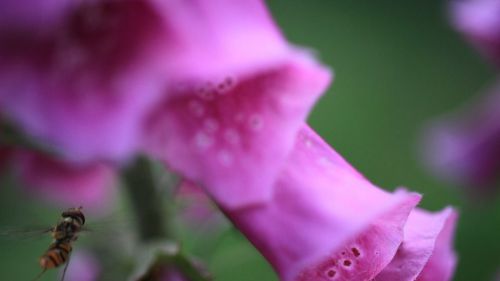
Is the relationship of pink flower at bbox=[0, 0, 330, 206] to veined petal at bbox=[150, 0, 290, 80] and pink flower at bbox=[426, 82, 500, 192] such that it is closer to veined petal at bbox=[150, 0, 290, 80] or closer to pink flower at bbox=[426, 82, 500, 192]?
veined petal at bbox=[150, 0, 290, 80]

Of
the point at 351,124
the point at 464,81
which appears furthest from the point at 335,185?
the point at 464,81

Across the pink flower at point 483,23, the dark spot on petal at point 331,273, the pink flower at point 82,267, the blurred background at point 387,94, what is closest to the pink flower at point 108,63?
the dark spot on petal at point 331,273

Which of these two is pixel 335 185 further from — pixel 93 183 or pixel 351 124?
pixel 351 124

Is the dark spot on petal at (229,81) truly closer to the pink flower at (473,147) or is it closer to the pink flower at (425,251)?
the pink flower at (425,251)

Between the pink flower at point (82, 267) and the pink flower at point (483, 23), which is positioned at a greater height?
the pink flower at point (82, 267)

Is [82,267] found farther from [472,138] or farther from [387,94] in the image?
[387,94]

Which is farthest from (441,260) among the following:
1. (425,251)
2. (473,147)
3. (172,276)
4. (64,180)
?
(473,147)

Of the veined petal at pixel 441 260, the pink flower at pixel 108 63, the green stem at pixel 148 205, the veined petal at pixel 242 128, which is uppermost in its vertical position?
the green stem at pixel 148 205
